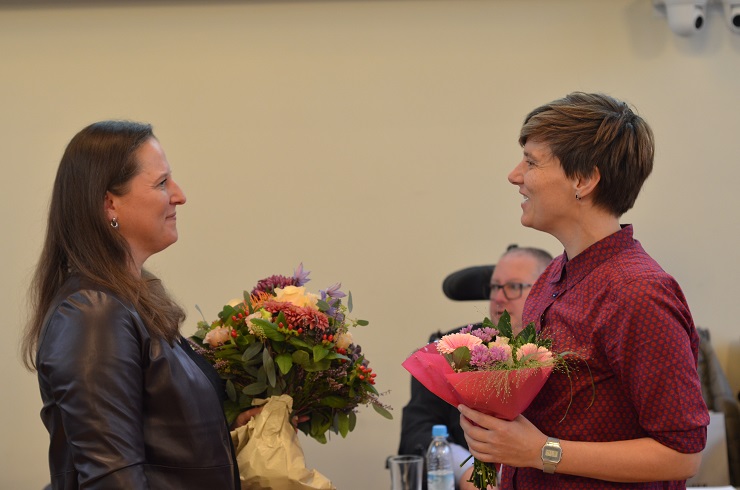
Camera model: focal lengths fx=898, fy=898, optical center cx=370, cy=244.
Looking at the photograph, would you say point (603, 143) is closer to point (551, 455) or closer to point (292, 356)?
point (551, 455)

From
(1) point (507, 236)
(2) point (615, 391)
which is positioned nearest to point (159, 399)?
(2) point (615, 391)

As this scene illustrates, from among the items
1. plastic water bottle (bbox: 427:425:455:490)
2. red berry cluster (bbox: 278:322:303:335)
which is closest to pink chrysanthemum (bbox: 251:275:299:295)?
red berry cluster (bbox: 278:322:303:335)

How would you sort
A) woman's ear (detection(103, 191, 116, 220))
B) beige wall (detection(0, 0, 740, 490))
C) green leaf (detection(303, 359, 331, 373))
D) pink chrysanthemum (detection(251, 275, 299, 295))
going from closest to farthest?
woman's ear (detection(103, 191, 116, 220)) → green leaf (detection(303, 359, 331, 373)) → pink chrysanthemum (detection(251, 275, 299, 295)) → beige wall (detection(0, 0, 740, 490))

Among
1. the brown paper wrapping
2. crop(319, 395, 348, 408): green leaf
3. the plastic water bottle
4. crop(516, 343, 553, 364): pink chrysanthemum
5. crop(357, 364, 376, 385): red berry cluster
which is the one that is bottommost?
the plastic water bottle

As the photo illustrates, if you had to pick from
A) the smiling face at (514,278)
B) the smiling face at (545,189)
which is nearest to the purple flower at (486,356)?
the smiling face at (545,189)

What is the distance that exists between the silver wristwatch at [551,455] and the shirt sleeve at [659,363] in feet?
0.57

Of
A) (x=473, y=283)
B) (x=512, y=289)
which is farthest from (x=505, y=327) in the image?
(x=473, y=283)

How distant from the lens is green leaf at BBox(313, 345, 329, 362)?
2301mm

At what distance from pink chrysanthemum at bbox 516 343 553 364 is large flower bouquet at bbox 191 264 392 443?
2.24 feet

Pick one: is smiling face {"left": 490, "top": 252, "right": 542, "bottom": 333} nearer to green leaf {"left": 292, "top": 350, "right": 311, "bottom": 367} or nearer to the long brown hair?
green leaf {"left": 292, "top": 350, "right": 311, "bottom": 367}

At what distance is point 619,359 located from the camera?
68.5 inches

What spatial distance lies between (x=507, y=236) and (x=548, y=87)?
0.85 metres

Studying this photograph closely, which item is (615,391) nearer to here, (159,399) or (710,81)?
(159,399)

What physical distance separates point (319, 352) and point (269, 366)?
0.14m
